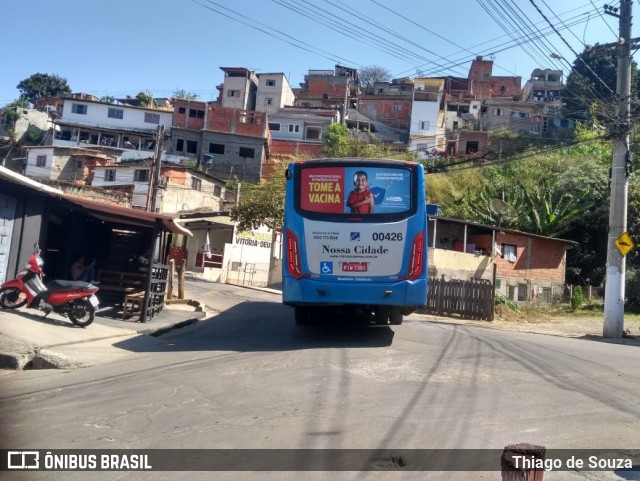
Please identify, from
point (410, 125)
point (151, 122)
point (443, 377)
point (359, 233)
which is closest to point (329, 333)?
point (359, 233)

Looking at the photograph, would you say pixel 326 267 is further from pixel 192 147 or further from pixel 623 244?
pixel 192 147

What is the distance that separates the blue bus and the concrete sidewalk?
3619mm

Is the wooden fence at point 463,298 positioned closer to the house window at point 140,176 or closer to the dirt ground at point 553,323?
the dirt ground at point 553,323

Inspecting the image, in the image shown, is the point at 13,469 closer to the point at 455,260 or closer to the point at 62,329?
the point at 62,329

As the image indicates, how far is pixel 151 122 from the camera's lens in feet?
Result: 199

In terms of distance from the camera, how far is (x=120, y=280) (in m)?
18.6

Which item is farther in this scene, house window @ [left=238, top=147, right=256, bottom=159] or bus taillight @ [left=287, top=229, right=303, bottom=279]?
house window @ [left=238, top=147, right=256, bottom=159]

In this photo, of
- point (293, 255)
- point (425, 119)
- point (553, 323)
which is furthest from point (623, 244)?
point (425, 119)

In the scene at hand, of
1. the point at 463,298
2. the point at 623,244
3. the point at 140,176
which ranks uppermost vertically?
the point at 140,176

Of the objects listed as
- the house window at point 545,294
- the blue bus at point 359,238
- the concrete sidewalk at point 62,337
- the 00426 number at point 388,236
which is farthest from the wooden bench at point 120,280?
the house window at point 545,294

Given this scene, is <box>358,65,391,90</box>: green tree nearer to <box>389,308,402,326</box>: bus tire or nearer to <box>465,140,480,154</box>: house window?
<box>465,140,480,154</box>: house window

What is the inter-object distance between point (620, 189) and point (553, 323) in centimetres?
639

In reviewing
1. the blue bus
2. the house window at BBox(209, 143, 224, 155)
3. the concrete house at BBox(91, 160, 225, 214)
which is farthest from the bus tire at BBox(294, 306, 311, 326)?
the house window at BBox(209, 143, 224, 155)

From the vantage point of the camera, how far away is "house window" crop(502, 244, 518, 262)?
3224 cm
